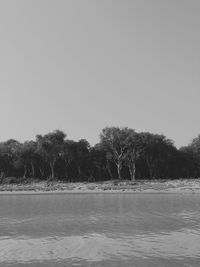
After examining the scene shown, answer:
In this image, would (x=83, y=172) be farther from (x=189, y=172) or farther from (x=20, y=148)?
(x=189, y=172)

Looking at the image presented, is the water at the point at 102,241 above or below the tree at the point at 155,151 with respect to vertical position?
below

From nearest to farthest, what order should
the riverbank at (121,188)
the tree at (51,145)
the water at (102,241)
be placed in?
1. the water at (102,241)
2. the riverbank at (121,188)
3. the tree at (51,145)

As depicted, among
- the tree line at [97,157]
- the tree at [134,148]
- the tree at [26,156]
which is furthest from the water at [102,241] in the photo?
the tree at [26,156]

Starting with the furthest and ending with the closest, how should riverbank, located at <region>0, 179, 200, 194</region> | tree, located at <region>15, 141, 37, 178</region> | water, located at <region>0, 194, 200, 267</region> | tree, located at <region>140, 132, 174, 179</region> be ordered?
1. tree, located at <region>140, 132, 174, 179</region>
2. tree, located at <region>15, 141, 37, 178</region>
3. riverbank, located at <region>0, 179, 200, 194</region>
4. water, located at <region>0, 194, 200, 267</region>

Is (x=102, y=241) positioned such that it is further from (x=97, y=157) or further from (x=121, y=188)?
(x=97, y=157)

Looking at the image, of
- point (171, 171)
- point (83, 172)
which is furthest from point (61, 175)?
point (171, 171)

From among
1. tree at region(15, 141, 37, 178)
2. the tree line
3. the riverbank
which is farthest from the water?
tree at region(15, 141, 37, 178)

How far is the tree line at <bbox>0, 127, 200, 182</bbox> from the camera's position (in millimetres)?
88625

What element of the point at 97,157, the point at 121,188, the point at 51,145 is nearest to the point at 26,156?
the point at 51,145

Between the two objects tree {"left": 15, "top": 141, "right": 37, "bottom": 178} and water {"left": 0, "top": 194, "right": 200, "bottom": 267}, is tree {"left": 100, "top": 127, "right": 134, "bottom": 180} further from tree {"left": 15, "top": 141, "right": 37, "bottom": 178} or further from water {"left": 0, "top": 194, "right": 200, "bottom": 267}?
water {"left": 0, "top": 194, "right": 200, "bottom": 267}

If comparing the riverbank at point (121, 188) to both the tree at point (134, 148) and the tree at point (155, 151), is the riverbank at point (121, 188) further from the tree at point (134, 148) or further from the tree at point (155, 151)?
the tree at point (155, 151)

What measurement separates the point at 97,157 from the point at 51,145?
13986mm

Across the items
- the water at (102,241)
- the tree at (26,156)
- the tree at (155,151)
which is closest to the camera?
the water at (102,241)

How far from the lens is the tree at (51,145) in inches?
3396
